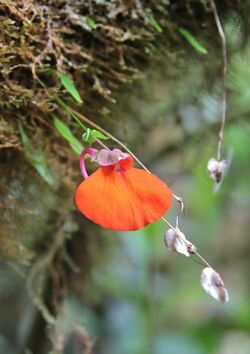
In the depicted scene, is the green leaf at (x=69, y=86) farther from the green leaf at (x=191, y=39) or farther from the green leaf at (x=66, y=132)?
the green leaf at (x=191, y=39)

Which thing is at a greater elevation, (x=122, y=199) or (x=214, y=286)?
(x=122, y=199)

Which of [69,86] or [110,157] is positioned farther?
[69,86]

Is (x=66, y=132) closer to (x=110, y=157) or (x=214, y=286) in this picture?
(x=110, y=157)

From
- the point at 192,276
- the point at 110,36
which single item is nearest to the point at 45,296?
the point at 110,36

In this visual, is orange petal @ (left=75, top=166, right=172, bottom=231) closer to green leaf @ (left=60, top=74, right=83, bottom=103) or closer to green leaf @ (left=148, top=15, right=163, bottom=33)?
green leaf @ (left=60, top=74, right=83, bottom=103)

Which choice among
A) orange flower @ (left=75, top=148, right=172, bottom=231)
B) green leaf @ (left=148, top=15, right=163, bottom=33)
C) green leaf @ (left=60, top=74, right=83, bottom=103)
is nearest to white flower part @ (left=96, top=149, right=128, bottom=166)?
orange flower @ (left=75, top=148, right=172, bottom=231)

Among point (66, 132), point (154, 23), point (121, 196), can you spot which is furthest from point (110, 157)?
point (154, 23)

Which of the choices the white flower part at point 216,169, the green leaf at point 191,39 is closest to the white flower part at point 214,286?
the white flower part at point 216,169
